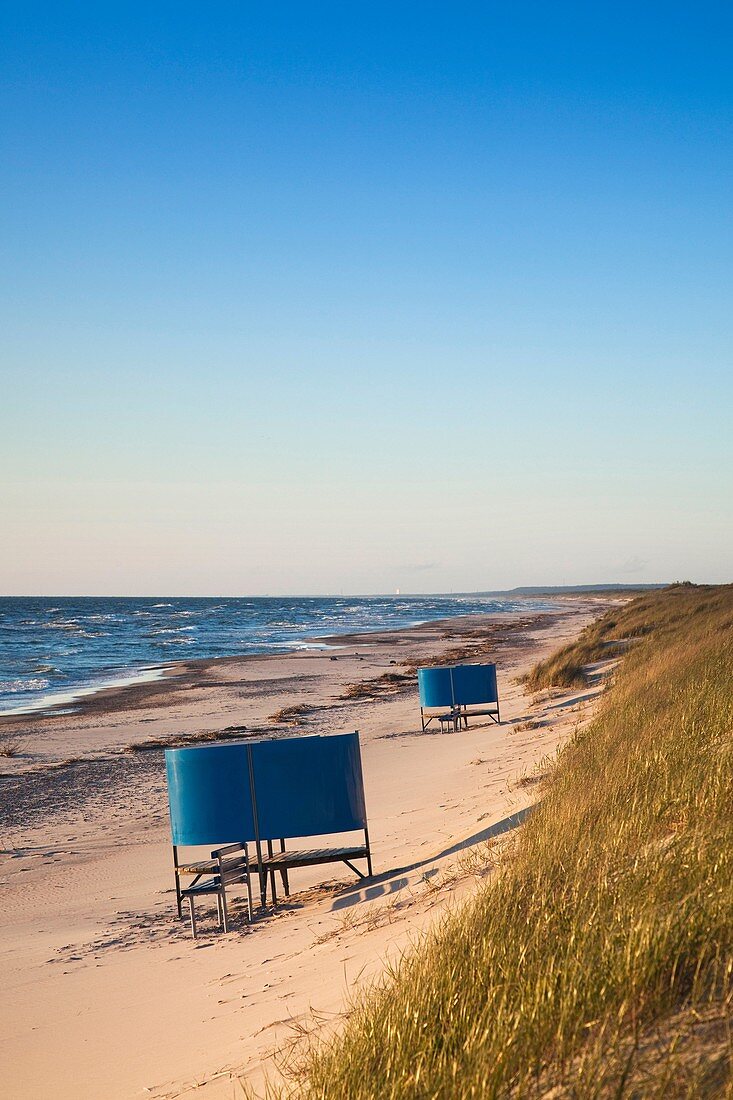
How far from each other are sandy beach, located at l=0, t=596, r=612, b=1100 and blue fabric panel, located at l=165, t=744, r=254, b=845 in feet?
2.49

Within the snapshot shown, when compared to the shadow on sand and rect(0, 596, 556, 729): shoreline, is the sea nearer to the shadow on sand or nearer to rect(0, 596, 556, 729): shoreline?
rect(0, 596, 556, 729): shoreline

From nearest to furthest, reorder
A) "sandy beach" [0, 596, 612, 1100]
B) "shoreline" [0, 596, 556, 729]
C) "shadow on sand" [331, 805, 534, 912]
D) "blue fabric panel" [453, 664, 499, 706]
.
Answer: "sandy beach" [0, 596, 612, 1100], "shadow on sand" [331, 805, 534, 912], "blue fabric panel" [453, 664, 499, 706], "shoreline" [0, 596, 556, 729]

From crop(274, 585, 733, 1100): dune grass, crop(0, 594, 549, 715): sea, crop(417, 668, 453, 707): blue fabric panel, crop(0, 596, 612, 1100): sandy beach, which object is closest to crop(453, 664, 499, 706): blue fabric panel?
crop(417, 668, 453, 707): blue fabric panel

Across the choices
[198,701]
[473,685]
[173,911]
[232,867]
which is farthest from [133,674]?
[232,867]

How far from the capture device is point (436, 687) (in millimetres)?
17969

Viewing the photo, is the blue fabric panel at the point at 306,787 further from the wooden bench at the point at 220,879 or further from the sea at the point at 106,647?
the sea at the point at 106,647

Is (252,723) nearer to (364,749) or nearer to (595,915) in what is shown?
(364,749)

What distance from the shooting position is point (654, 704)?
908cm

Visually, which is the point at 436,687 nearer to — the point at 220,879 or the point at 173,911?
the point at 173,911

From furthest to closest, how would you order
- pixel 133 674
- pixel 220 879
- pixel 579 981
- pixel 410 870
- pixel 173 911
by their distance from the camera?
pixel 133 674, pixel 173 911, pixel 220 879, pixel 410 870, pixel 579 981

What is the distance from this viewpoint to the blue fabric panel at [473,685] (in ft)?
58.2

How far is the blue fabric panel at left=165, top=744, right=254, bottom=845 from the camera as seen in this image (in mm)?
8375

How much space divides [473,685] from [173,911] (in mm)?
9690

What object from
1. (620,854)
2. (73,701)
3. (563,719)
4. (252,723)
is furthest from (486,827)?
(73,701)
